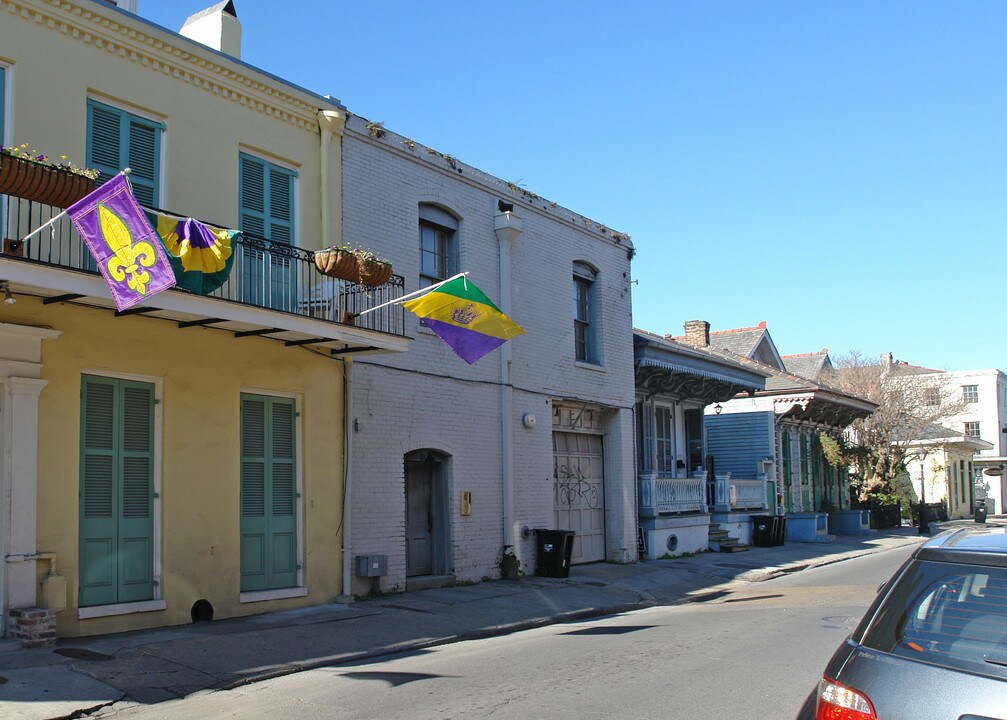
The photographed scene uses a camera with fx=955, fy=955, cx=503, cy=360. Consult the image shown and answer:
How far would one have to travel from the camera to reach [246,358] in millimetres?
12148

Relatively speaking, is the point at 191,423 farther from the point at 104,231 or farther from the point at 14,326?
the point at 104,231

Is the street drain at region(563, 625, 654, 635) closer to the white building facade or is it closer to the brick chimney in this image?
the brick chimney

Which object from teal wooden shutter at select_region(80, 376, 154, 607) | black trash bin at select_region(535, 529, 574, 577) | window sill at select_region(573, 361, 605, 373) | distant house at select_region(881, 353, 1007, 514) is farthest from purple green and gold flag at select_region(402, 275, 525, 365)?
distant house at select_region(881, 353, 1007, 514)

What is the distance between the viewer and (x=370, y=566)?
43.5 ft

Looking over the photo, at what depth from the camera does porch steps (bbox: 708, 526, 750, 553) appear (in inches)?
898

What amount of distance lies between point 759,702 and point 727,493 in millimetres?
17372

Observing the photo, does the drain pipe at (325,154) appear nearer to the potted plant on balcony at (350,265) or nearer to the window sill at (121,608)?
the potted plant on balcony at (350,265)

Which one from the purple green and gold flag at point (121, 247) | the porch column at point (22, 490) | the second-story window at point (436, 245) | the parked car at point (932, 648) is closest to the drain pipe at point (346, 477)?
the second-story window at point (436, 245)

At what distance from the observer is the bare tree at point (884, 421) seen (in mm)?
33812

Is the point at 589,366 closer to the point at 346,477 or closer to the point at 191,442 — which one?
the point at 346,477

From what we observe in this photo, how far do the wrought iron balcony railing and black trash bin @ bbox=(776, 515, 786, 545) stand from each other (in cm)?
1466

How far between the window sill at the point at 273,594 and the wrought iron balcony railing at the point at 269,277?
11.6 ft

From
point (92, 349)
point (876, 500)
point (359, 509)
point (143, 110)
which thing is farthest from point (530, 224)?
point (876, 500)

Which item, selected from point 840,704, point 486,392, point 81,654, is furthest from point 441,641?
point 840,704
